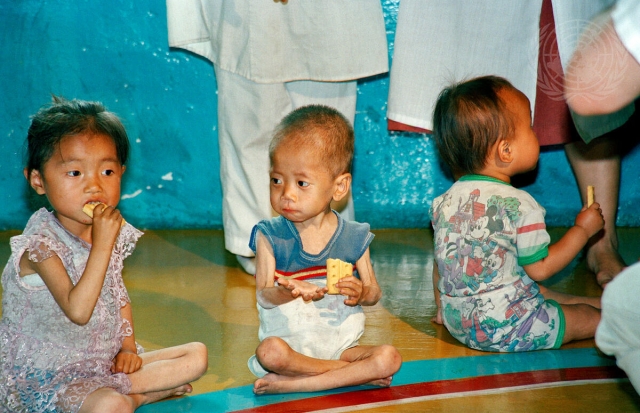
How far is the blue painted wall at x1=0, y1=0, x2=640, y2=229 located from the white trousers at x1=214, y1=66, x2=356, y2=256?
2.39 ft

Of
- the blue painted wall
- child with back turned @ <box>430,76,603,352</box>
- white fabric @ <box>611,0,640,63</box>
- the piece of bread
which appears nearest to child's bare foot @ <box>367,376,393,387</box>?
child with back turned @ <box>430,76,603,352</box>

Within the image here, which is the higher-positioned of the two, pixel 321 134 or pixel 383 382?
pixel 321 134

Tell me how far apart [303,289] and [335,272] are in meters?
0.10

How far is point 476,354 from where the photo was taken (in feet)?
6.96

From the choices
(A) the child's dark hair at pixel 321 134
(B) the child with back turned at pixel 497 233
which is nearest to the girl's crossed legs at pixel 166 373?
(A) the child's dark hair at pixel 321 134

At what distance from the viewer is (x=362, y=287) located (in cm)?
182

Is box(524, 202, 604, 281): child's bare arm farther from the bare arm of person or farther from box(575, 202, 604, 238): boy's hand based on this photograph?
the bare arm of person

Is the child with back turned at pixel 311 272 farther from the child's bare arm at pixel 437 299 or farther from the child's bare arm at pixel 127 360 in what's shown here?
the child's bare arm at pixel 437 299

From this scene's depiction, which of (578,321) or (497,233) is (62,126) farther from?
(578,321)

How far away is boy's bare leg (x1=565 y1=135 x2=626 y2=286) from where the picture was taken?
8.97ft

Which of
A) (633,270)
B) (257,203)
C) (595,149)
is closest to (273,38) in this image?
(257,203)

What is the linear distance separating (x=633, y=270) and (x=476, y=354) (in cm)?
86

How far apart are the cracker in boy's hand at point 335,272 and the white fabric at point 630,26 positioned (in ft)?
2.64

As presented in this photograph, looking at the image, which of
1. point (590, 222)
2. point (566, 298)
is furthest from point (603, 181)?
point (590, 222)
